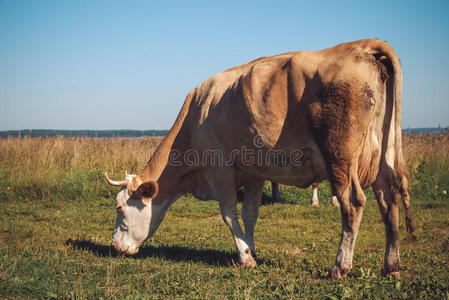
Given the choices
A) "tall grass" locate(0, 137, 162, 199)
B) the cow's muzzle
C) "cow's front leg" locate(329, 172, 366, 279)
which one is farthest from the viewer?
"tall grass" locate(0, 137, 162, 199)

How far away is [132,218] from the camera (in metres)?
5.88

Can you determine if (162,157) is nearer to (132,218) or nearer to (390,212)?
(132,218)

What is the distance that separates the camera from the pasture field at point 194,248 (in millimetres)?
4117

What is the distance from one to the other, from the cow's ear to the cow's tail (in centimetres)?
321

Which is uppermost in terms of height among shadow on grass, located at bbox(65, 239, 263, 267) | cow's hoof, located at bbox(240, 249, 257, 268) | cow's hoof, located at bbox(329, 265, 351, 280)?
cow's hoof, located at bbox(329, 265, 351, 280)

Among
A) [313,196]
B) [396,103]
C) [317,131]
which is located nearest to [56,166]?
[313,196]

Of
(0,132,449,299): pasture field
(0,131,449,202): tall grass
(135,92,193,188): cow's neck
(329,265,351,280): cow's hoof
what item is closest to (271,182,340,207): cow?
(0,132,449,299): pasture field

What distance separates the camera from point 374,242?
659 centimetres

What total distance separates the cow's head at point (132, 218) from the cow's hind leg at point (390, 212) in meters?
3.11

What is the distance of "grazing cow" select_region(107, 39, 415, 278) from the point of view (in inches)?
162

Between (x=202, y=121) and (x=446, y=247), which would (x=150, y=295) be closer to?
(x=202, y=121)

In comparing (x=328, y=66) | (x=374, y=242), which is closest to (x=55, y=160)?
(x=374, y=242)

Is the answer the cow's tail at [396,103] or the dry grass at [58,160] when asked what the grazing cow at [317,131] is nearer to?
the cow's tail at [396,103]

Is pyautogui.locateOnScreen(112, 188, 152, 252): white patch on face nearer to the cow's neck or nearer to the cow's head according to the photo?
the cow's head
